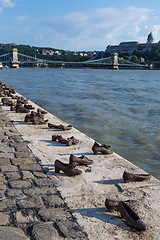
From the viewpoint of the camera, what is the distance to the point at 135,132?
19.7 feet

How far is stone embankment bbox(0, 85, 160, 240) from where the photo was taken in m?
1.85

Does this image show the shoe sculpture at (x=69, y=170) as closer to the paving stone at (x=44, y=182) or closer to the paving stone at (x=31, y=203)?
the paving stone at (x=44, y=182)

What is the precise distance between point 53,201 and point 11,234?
517 mm

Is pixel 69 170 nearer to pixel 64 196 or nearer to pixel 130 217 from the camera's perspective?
pixel 64 196

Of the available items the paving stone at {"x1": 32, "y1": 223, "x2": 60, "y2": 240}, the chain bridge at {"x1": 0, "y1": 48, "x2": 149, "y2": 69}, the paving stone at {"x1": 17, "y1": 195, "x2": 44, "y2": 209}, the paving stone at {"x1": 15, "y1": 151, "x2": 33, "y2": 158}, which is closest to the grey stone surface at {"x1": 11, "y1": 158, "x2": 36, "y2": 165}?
the paving stone at {"x1": 15, "y1": 151, "x2": 33, "y2": 158}

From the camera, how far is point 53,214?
203 cm

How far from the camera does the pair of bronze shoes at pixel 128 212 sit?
1.88m

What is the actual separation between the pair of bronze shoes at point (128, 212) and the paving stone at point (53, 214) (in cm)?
33

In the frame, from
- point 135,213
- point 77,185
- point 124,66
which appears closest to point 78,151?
point 77,185

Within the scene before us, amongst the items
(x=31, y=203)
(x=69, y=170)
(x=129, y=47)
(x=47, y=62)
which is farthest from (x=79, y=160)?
(x=129, y=47)

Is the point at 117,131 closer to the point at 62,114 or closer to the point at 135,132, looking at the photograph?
the point at 135,132

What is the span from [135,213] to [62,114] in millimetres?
6165

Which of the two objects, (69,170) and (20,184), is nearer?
(20,184)

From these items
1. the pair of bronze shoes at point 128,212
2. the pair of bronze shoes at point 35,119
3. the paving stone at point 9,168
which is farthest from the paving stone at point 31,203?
the pair of bronze shoes at point 35,119
